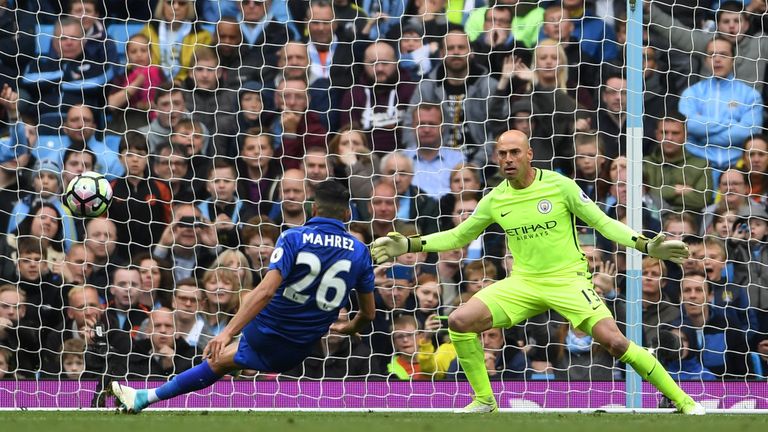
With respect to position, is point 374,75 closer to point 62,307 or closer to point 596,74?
point 596,74

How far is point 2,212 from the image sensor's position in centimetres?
995

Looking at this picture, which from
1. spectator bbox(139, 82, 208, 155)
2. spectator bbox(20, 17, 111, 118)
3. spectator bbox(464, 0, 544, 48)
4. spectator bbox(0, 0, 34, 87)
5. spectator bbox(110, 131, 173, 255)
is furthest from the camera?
spectator bbox(0, 0, 34, 87)

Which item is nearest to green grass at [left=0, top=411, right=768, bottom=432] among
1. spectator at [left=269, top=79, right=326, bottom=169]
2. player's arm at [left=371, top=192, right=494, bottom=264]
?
player's arm at [left=371, top=192, right=494, bottom=264]

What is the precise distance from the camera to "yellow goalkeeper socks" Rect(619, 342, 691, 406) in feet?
24.5

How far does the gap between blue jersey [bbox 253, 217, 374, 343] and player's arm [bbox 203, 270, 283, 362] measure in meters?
0.12

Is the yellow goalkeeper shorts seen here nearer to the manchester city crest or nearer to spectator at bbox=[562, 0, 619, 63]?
the manchester city crest

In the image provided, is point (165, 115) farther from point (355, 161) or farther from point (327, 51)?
point (355, 161)

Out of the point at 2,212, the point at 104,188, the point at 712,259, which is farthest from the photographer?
the point at 2,212

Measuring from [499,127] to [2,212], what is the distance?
4181 millimetres

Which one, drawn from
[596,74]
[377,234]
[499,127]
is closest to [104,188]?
[377,234]

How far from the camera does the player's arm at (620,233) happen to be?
24.1ft

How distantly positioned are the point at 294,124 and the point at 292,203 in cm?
75

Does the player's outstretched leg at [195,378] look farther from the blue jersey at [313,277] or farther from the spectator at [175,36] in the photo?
the spectator at [175,36]

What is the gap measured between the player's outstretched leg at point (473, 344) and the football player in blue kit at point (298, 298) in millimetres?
949
